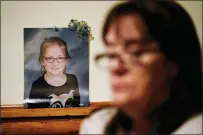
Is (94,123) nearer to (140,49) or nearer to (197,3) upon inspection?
(140,49)

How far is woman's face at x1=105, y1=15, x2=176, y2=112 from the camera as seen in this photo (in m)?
0.70

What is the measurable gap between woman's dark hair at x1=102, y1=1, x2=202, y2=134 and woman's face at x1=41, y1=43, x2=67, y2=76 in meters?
0.23

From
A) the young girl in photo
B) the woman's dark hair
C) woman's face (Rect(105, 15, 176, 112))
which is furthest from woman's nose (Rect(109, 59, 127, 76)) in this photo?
the young girl in photo

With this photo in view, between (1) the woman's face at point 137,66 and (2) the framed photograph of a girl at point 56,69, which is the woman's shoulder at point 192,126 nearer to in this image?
(1) the woman's face at point 137,66

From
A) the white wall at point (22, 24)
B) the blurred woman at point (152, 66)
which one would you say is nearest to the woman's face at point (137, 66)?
the blurred woman at point (152, 66)

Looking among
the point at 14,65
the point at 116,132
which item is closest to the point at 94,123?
the point at 116,132

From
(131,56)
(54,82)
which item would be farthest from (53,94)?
(131,56)

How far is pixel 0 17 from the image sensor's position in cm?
89

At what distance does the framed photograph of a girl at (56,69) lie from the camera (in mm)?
895

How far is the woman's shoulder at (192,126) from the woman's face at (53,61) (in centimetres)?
45

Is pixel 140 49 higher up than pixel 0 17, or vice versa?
pixel 0 17

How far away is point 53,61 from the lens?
884mm

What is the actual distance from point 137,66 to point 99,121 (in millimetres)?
223

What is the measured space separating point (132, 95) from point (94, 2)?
1.26 feet
